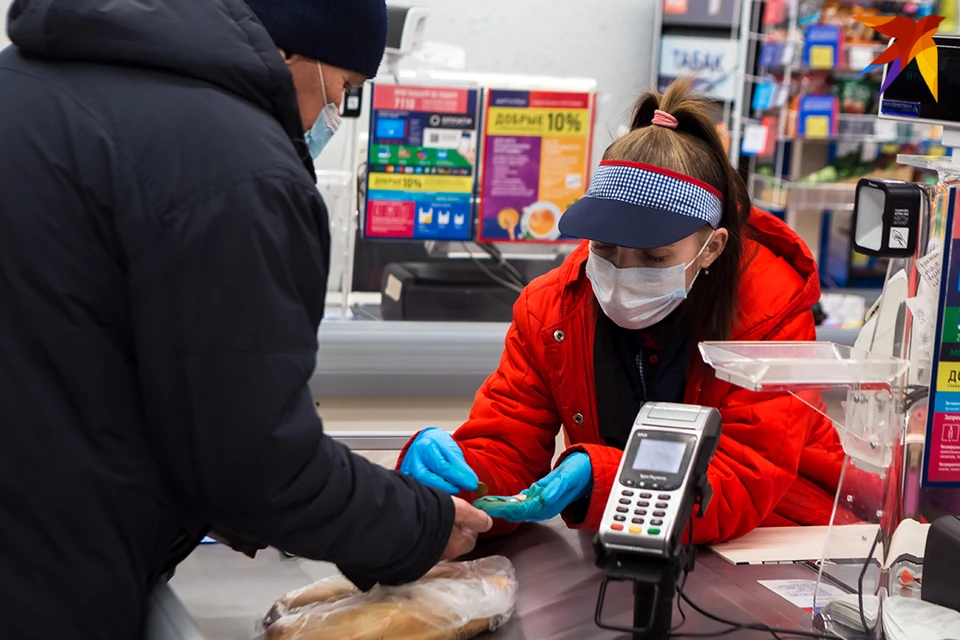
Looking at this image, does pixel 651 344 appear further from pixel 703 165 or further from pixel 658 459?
pixel 658 459

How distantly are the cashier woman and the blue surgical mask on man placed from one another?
1.34 feet

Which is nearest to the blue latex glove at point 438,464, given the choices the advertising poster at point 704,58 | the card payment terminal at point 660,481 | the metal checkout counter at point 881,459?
the metal checkout counter at point 881,459

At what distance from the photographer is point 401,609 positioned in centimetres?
136

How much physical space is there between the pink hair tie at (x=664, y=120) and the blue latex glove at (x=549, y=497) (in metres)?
0.59

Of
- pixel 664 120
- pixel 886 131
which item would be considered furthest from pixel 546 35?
pixel 664 120

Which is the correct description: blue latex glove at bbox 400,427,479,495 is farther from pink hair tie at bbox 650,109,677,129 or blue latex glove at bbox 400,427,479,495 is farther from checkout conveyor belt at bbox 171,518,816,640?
pink hair tie at bbox 650,109,677,129

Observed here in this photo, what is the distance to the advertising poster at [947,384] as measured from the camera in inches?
55.6

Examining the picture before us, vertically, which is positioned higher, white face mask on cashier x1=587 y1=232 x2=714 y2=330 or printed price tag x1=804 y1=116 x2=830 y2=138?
printed price tag x1=804 y1=116 x2=830 y2=138

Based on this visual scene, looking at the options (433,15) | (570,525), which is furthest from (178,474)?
(433,15)

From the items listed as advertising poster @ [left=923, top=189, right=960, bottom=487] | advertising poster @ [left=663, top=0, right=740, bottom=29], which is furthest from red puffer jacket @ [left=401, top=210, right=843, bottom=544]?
advertising poster @ [left=663, top=0, right=740, bottom=29]

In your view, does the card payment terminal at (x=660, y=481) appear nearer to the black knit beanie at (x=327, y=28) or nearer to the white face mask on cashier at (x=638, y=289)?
the white face mask on cashier at (x=638, y=289)

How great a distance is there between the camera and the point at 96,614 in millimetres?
1170

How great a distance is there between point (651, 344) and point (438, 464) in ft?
1.44

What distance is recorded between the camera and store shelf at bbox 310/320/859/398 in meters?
3.49
